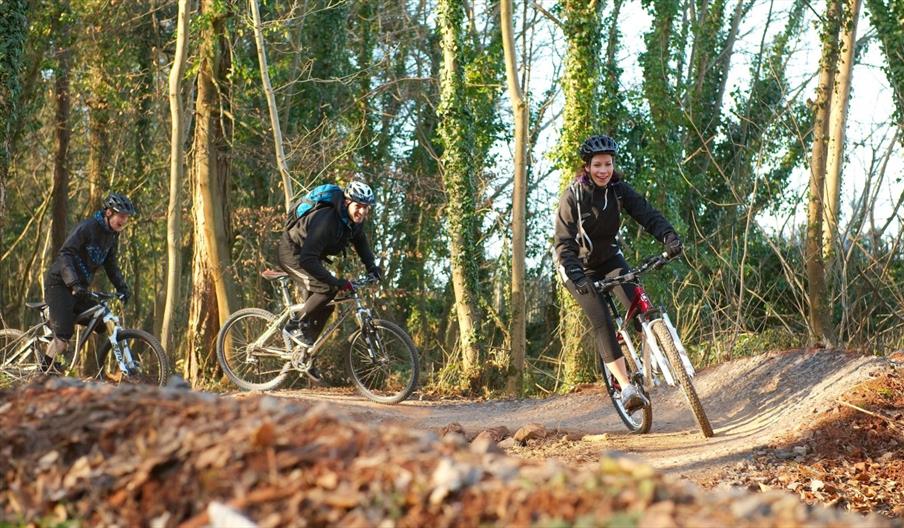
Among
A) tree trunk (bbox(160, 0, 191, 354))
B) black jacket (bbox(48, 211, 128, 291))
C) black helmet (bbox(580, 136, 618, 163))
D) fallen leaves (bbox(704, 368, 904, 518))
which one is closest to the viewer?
fallen leaves (bbox(704, 368, 904, 518))

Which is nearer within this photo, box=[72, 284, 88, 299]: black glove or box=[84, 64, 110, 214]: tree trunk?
box=[72, 284, 88, 299]: black glove

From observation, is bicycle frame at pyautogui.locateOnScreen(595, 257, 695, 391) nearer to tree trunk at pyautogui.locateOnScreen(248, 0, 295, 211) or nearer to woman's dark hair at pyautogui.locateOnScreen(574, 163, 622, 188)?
woman's dark hair at pyautogui.locateOnScreen(574, 163, 622, 188)

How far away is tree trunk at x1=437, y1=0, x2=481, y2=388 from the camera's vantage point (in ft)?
55.0

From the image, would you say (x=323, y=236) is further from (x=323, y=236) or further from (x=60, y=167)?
(x=60, y=167)

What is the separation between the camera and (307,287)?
1251 centimetres

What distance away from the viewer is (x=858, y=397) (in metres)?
9.67

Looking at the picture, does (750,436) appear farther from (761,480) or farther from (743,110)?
(743,110)

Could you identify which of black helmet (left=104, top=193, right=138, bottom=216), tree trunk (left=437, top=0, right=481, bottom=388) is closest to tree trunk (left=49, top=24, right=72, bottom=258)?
tree trunk (left=437, top=0, right=481, bottom=388)

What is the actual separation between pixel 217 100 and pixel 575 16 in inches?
225

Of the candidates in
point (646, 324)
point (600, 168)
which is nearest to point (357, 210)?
point (600, 168)

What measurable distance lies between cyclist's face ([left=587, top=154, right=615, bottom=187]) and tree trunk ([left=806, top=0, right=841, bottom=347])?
4.17m

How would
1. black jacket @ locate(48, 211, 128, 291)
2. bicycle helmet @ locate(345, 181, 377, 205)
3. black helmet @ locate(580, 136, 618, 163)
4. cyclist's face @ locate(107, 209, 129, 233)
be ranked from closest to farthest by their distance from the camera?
black helmet @ locate(580, 136, 618, 163) < bicycle helmet @ locate(345, 181, 377, 205) < cyclist's face @ locate(107, 209, 129, 233) < black jacket @ locate(48, 211, 128, 291)

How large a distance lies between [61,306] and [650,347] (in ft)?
21.1

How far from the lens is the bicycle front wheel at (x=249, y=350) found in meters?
13.2
